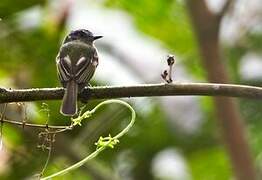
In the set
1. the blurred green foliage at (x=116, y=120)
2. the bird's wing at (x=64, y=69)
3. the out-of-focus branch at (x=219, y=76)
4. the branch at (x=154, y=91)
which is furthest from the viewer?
the blurred green foliage at (x=116, y=120)

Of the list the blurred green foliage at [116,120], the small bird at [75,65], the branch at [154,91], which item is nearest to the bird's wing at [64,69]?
the small bird at [75,65]

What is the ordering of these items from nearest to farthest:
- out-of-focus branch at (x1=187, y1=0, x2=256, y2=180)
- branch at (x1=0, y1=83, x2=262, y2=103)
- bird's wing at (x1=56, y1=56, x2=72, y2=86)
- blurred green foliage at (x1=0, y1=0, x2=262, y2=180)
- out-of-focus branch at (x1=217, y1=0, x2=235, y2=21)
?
1. branch at (x1=0, y1=83, x2=262, y2=103)
2. bird's wing at (x1=56, y1=56, x2=72, y2=86)
3. out-of-focus branch at (x1=187, y1=0, x2=256, y2=180)
4. out-of-focus branch at (x1=217, y1=0, x2=235, y2=21)
5. blurred green foliage at (x1=0, y1=0, x2=262, y2=180)

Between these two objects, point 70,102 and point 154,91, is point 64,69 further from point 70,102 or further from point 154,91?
point 154,91

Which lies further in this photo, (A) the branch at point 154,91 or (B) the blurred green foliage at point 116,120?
(B) the blurred green foliage at point 116,120

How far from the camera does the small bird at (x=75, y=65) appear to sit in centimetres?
290

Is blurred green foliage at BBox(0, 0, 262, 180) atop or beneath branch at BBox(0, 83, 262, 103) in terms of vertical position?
atop

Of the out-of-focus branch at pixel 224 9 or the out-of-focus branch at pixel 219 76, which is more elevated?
the out-of-focus branch at pixel 224 9

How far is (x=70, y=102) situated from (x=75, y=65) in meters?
0.34

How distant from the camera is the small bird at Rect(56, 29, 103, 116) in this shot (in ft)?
9.51

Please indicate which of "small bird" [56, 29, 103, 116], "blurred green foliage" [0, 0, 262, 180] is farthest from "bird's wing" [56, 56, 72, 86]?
"blurred green foliage" [0, 0, 262, 180]

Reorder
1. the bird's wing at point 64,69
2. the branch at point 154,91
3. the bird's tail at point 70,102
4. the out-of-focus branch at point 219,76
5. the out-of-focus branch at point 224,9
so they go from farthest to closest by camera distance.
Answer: the out-of-focus branch at point 224,9, the out-of-focus branch at point 219,76, the bird's wing at point 64,69, the bird's tail at point 70,102, the branch at point 154,91

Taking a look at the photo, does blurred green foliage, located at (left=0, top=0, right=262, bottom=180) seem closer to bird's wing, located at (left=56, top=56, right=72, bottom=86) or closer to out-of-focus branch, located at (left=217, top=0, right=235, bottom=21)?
out-of-focus branch, located at (left=217, top=0, right=235, bottom=21)

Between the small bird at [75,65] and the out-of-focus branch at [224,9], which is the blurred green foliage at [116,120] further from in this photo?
the small bird at [75,65]

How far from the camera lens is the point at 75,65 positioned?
320cm
